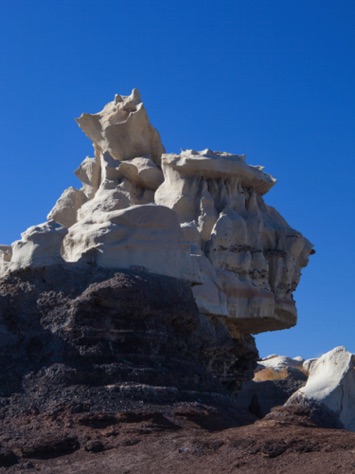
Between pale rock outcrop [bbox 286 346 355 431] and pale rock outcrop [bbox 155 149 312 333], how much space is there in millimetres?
14620

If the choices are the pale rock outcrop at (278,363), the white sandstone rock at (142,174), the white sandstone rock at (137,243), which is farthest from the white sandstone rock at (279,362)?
the white sandstone rock at (137,243)

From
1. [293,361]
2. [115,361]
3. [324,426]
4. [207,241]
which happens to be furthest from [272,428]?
[293,361]

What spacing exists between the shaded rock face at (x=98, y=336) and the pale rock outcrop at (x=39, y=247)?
14 cm

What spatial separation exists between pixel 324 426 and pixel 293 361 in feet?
95.1

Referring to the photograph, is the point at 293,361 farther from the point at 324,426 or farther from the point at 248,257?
the point at 324,426

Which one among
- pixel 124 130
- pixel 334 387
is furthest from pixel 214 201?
pixel 334 387

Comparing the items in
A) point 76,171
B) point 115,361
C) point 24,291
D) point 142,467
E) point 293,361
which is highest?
point 76,171

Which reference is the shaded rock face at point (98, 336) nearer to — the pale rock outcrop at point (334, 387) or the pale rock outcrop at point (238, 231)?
the pale rock outcrop at point (334, 387)

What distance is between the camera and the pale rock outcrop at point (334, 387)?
1300 cm

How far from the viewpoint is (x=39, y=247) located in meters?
14.9

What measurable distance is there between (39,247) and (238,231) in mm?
16139

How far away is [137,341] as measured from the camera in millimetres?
14266

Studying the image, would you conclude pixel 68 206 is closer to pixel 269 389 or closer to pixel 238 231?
pixel 238 231

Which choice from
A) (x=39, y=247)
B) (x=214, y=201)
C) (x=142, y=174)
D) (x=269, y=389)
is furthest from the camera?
(x=142, y=174)
